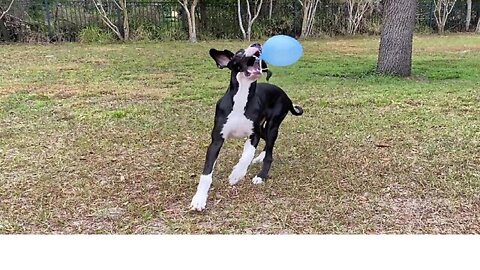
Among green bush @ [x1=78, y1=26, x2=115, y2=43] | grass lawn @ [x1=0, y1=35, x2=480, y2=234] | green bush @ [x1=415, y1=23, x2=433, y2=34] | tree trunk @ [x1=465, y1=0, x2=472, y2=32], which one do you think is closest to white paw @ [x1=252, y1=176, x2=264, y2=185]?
grass lawn @ [x1=0, y1=35, x2=480, y2=234]

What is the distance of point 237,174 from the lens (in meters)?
2.95

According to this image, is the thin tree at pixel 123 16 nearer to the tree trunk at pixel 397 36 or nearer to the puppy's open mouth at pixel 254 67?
the tree trunk at pixel 397 36

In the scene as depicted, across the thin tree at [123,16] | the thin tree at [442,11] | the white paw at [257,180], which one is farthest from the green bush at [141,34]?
the white paw at [257,180]

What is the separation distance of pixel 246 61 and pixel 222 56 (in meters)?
0.14

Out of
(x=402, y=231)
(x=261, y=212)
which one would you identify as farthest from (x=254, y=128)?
(x=402, y=231)

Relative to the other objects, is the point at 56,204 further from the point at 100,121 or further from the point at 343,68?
the point at 343,68

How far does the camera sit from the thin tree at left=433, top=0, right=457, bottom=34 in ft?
55.7

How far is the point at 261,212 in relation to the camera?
262 cm

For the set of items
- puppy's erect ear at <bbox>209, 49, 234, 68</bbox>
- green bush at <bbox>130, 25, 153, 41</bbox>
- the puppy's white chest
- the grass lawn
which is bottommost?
the grass lawn

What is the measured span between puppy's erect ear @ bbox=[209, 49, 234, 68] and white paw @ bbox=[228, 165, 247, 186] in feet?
2.11

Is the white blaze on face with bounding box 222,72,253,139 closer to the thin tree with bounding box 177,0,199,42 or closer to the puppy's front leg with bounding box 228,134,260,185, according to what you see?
the puppy's front leg with bounding box 228,134,260,185

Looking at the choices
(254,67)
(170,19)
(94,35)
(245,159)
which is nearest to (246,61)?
(254,67)

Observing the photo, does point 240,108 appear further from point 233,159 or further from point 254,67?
point 233,159

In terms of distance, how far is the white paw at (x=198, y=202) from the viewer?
8.59 feet
